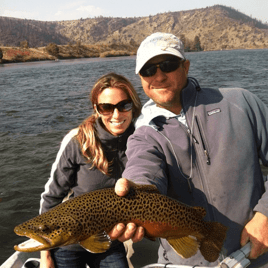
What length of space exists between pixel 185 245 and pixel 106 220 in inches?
24.7

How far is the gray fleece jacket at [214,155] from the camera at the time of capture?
7.22 feet

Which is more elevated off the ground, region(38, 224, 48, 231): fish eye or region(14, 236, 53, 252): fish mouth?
region(38, 224, 48, 231): fish eye

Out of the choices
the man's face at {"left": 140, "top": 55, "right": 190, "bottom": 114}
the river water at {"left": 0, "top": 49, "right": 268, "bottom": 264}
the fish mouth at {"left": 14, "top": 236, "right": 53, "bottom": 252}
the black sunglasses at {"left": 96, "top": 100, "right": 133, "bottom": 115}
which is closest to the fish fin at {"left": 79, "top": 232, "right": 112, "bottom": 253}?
the fish mouth at {"left": 14, "top": 236, "right": 53, "bottom": 252}

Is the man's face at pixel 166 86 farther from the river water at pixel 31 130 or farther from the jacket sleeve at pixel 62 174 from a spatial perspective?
the river water at pixel 31 130

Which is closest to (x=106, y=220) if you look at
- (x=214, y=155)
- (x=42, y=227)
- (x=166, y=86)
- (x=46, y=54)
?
(x=42, y=227)

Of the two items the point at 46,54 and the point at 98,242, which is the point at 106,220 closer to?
the point at 98,242

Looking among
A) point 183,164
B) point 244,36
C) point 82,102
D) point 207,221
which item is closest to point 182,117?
point 183,164

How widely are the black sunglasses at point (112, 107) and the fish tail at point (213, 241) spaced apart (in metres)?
1.49

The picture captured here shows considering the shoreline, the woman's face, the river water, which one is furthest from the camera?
the shoreline

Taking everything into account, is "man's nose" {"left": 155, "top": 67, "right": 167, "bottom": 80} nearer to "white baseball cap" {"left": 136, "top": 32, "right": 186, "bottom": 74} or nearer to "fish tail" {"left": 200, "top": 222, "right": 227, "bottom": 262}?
"white baseball cap" {"left": 136, "top": 32, "right": 186, "bottom": 74}

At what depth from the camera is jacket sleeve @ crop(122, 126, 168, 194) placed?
6.90ft

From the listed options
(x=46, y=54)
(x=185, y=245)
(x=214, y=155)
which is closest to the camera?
(x=185, y=245)

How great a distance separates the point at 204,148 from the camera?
7.28 ft

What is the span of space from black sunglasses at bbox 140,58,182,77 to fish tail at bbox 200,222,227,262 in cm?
127
